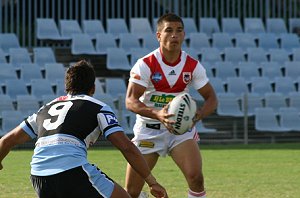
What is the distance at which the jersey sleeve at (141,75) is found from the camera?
34.5ft

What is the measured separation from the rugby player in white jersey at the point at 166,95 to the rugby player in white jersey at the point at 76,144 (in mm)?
2367

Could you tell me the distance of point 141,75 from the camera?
10531 mm

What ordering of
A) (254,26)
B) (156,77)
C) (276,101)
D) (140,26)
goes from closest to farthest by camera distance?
1. (156,77)
2. (276,101)
3. (140,26)
4. (254,26)

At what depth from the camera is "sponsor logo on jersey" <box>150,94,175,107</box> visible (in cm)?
1062

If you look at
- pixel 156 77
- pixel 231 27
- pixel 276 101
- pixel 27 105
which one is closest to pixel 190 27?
pixel 231 27

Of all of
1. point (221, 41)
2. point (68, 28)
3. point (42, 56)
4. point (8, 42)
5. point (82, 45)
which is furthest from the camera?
point (221, 41)

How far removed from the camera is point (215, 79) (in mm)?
25375

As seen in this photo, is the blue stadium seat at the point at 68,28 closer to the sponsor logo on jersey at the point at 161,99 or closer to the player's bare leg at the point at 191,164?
the sponsor logo on jersey at the point at 161,99

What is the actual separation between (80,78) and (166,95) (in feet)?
9.15

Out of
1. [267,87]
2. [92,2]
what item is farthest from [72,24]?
[267,87]

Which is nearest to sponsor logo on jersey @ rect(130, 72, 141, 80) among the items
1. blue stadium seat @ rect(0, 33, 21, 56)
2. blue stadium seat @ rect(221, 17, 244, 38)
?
blue stadium seat @ rect(0, 33, 21, 56)

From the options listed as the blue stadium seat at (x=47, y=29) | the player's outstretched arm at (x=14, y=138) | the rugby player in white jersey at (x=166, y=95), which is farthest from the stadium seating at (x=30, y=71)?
the player's outstretched arm at (x=14, y=138)

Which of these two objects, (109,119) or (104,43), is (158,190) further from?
(104,43)

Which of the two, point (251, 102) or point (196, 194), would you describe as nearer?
point (196, 194)
